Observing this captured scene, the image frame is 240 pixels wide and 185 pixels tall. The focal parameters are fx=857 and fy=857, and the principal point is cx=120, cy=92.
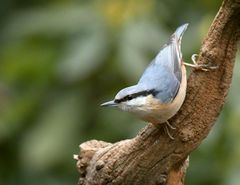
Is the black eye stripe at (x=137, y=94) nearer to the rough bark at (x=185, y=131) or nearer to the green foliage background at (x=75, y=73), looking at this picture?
the rough bark at (x=185, y=131)

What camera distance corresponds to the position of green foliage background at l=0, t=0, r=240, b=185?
416cm

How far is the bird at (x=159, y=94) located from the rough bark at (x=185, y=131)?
1.5 inches

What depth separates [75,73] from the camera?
422 centimetres

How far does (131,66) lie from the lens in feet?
13.4

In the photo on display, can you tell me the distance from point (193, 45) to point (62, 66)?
2.25 feet

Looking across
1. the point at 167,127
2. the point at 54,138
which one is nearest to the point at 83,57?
the point at 54,138

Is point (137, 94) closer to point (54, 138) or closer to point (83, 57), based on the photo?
point (83, 57)

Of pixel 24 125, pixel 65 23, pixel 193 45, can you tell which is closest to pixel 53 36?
pixel 65 23

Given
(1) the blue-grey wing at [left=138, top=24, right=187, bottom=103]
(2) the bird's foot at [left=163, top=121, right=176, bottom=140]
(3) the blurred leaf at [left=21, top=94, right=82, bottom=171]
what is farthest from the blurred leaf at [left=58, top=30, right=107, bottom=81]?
(2) the bird's foot at [left=163, top=121, right=176, bottom=140]

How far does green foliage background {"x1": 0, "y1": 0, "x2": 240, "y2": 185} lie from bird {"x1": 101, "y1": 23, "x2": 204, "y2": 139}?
0.83 m

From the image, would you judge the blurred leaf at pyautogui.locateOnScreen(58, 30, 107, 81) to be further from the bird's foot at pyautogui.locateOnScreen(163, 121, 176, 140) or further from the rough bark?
the bird's foot at pyautogui.locateOnScreen(163, 121, 176, 140)

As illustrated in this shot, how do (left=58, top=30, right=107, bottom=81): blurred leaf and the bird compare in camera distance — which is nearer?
the bird

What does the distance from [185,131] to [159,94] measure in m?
0.18

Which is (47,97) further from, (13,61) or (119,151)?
(119,151)
